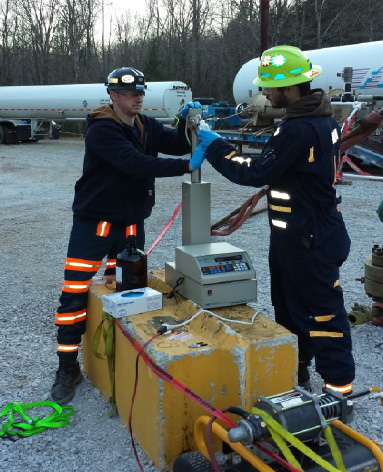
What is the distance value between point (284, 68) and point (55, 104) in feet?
70.9

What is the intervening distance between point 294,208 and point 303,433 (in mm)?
1443

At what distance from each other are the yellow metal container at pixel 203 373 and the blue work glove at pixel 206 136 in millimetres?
1104

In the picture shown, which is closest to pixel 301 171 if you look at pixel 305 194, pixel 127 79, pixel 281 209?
pixel 305 194

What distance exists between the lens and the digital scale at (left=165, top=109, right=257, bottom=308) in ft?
11.3

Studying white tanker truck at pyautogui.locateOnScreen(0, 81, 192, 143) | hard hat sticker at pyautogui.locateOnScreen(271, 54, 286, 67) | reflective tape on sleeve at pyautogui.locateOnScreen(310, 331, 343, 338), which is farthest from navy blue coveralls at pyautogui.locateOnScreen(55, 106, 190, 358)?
white tanker truck at pyautogui.locateOnScreen(0, 81, 192, 143)

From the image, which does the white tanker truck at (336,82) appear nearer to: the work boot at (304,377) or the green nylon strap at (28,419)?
the work boot at (304,377)

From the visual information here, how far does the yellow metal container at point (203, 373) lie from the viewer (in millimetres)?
3010

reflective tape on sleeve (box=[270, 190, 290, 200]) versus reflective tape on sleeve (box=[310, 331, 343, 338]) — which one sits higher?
reflective tape on sleeve (box=[270, 190, 290, 200])

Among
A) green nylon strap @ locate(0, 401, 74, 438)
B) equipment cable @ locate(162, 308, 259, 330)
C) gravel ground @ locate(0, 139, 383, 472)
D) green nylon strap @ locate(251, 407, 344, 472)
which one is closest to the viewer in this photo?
green nylon strap @ locate(251, 407, 344, 472)

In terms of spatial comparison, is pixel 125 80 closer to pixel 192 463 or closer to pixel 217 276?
pixel 217 276

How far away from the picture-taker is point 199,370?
306cm

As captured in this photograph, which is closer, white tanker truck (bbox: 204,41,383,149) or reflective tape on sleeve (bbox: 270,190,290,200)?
reflective tape on sleeve (bbox: 270,190,290,200)

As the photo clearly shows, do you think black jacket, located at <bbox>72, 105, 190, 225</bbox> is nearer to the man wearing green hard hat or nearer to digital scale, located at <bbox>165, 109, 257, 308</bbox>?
digital scale, located at <bbox>165, 109, 257, 308</bbox>

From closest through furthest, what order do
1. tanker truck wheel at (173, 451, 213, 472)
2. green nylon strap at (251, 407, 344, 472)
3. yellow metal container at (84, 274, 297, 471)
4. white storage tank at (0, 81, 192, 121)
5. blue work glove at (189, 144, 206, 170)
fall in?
green nylon strap at (251, 407, 344, 472)
tanker truck wheel at (173, 451, 213, 472)
yellow metal container at (84, 274, 297, 471)
blue work glove at (189, 144, 206, 170)
white storage tank at (0, 81, 192, 121)
